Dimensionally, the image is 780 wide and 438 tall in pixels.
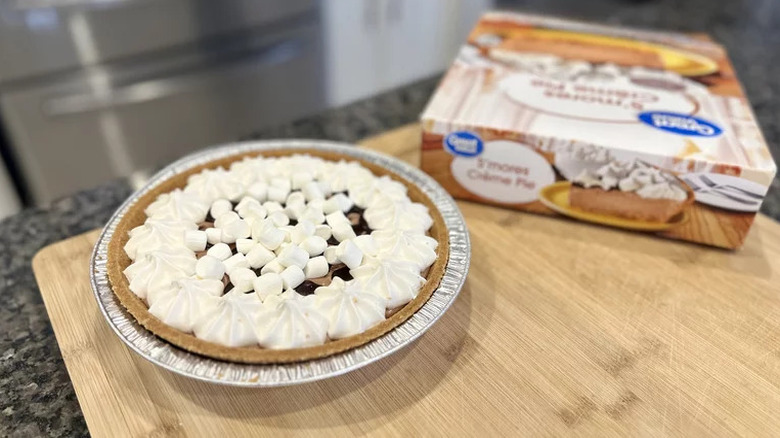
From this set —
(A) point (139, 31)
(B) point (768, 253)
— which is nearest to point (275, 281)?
(B) point (768, 253)

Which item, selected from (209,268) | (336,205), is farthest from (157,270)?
(336,205)

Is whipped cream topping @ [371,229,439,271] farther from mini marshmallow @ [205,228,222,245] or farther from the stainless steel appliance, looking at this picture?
the stainless steel appliance

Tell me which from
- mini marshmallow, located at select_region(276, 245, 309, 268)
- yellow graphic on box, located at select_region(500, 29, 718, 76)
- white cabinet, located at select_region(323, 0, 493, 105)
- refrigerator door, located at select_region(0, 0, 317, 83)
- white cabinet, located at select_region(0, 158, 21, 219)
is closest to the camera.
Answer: mini marshmallow, located at select_region(276, 245, 309, 268)

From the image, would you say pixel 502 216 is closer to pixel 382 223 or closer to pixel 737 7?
pixel 382 223

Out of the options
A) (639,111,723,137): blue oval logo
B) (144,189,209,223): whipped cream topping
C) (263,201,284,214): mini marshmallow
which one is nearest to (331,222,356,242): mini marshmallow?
(263,201,284,214): mini marshmallow

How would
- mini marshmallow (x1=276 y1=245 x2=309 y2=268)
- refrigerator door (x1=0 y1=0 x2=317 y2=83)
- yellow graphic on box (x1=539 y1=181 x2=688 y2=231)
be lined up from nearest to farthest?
mini marshmallow (x1=276 y1=245 x2=309 y2=268) → yellow graphic on box (x1=539 y1=181 x2=688 y2=231) → refrigerator door (x1=0 y1=0 x2=317 y2=83)

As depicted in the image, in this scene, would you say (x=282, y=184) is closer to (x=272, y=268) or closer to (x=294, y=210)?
(x=294, y=210)

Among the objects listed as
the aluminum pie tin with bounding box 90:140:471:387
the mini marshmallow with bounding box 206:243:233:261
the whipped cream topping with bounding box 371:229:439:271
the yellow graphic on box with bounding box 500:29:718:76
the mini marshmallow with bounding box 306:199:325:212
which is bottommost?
the aluminum pie tin with bounding box 90:140:471:387
